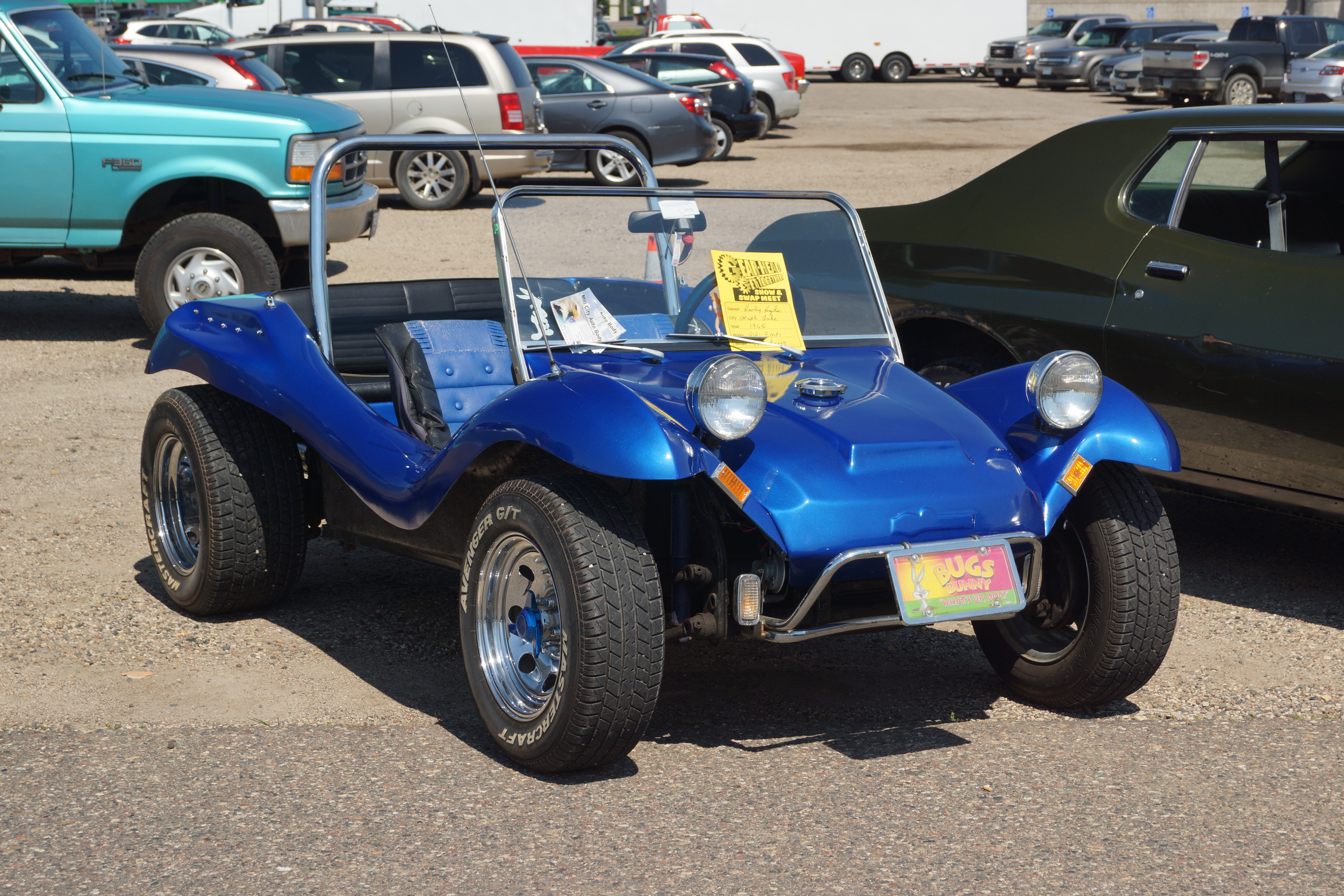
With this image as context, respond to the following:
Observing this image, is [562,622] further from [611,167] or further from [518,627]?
[611,167]

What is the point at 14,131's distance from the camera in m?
8.88

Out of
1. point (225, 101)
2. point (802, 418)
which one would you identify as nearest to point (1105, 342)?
point (802, 418)

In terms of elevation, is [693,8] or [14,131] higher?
[693,8]

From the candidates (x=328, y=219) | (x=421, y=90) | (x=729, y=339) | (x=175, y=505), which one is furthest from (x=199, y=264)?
(x=421, y=90)

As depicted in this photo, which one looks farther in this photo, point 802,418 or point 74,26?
point 74,26

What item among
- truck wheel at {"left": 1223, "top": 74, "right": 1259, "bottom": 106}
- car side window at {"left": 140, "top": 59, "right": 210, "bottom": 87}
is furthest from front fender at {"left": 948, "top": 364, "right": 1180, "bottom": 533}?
truck wheel at {"left": 1223, "top": 74, "right": 1259, "bottom": 106}

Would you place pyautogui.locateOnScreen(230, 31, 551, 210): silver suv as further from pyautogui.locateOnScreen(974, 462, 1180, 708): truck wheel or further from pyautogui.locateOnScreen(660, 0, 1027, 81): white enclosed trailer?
pyautogui.locateOnScreen(660, 0, 1027, 81): white enclosed trailer

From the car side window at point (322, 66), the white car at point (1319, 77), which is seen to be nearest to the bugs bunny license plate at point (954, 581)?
the car side window at point (322, 66)

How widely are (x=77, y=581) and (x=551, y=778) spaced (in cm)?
236

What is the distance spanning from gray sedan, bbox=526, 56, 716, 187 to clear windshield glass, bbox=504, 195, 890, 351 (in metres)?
13.1

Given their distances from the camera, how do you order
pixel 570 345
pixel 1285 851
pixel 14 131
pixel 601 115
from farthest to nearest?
pixel 601 115 < pixel 14 131 < pixel 570 345 < pixel 1285 851

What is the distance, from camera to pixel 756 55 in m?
24.2

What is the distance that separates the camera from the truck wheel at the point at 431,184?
15.7m

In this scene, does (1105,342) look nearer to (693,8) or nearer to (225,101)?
(225,101)
